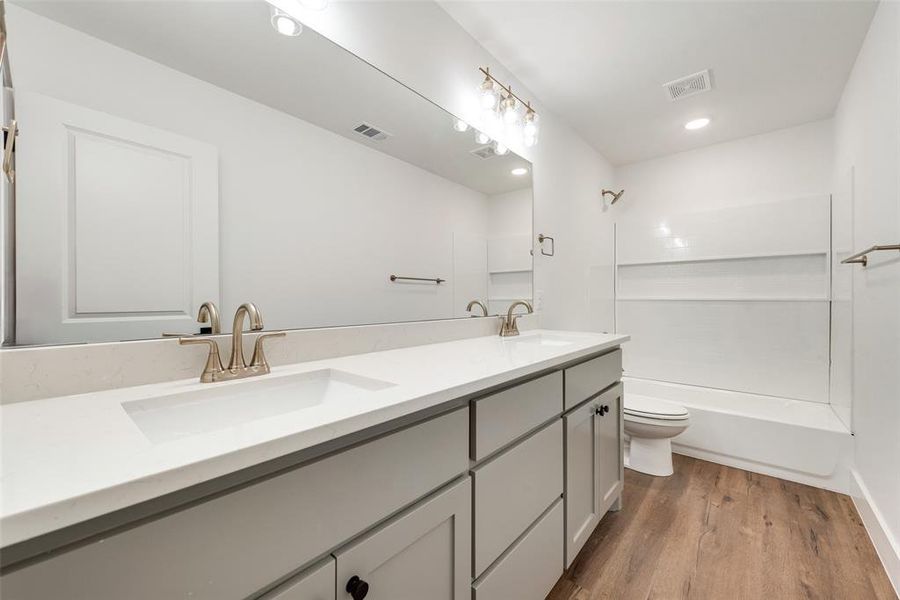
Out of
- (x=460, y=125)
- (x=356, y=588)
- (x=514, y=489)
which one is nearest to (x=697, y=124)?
(x=460, y=125)

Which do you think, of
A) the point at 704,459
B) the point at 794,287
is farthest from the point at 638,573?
the point at 794,287

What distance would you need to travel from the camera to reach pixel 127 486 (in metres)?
0.39

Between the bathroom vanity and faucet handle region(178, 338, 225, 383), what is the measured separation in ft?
0.19

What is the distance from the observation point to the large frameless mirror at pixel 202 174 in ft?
2.51

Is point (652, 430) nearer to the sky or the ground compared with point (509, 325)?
nearer to the ground

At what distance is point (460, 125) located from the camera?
175 centimetres

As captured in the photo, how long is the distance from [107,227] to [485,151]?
1.55 metres

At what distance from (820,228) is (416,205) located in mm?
2896

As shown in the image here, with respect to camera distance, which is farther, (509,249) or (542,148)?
(542,148)

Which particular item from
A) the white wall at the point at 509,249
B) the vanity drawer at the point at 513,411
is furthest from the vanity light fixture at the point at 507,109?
the vanity drawer at the point at 513,411

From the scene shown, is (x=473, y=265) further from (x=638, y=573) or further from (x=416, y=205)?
(x=638, y=573)

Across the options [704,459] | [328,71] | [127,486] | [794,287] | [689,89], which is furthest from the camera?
[794,287]

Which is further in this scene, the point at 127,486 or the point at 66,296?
the point at 66,296

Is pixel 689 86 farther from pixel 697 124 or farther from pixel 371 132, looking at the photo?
pixel 371 132
